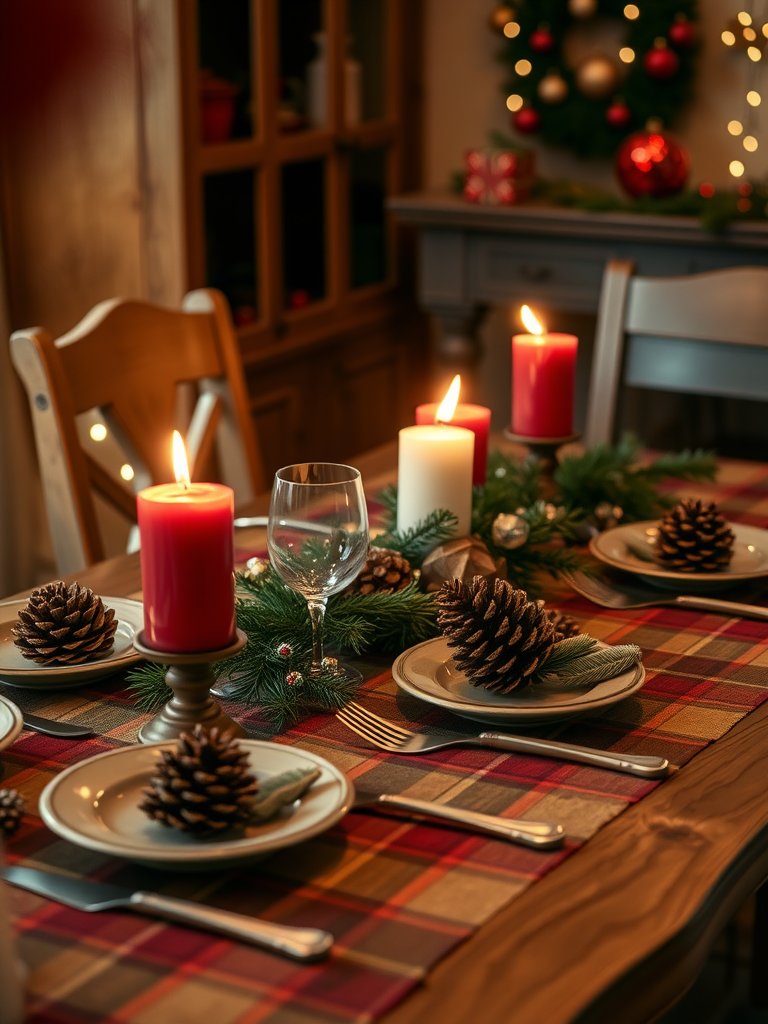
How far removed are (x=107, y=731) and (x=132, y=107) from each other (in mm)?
1882

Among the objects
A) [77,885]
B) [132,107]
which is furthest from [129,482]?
[77,885]

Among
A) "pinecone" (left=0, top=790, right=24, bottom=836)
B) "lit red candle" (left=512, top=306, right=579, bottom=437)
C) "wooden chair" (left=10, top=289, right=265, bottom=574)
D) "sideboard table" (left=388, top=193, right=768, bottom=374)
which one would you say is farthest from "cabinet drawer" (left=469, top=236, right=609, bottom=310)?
→ "pinecone" (left=0, top=790, right=24, bottom=836)

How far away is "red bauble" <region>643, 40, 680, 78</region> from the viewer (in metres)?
3.03

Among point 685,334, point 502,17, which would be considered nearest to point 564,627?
point 685,334

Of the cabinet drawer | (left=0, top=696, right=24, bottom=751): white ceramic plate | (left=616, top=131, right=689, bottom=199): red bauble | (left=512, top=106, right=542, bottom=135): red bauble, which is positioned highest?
(left=512, top=106, right=542, bottom=135): red bauble

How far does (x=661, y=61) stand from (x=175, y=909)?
2.77 metres

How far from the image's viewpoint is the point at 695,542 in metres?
1.24

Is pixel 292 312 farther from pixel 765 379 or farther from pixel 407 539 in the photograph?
pixel 407 539

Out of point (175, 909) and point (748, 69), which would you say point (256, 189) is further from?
point (175, 909)

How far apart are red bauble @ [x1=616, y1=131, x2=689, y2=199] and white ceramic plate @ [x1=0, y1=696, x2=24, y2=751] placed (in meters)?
2.30

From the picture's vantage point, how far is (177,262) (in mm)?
2594

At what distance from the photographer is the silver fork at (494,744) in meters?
0.85

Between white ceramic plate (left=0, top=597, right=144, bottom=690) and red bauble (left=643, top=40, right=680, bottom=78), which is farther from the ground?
red bauble (left=643, top=40, right=680, bottom=78)

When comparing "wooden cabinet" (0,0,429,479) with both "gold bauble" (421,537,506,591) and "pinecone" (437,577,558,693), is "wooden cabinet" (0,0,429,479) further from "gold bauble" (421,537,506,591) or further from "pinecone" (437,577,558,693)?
"pinecone" (437,577,558,693)
